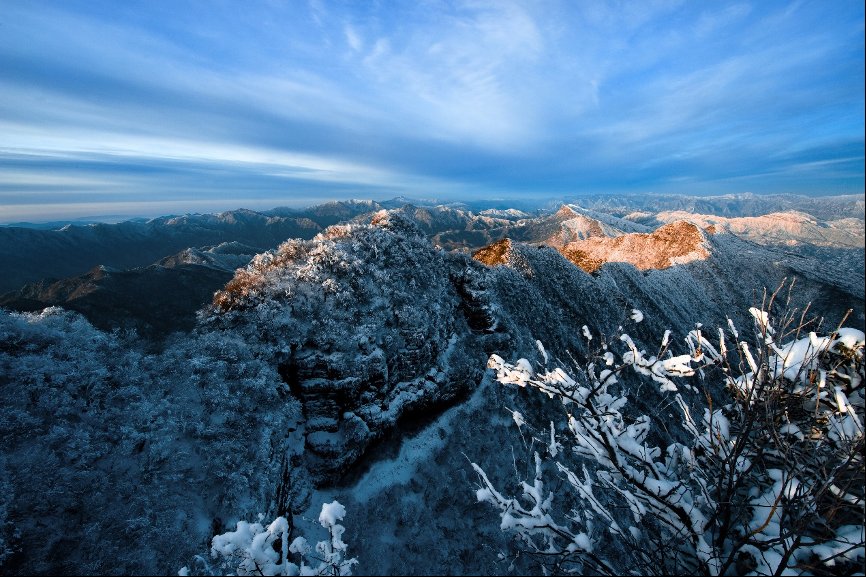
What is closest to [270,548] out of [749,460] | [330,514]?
[330,514]

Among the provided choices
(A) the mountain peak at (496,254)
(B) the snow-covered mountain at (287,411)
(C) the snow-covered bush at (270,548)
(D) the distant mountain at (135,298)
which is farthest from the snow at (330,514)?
(A) the mountain peak at (496,254)

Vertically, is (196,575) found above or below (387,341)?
below

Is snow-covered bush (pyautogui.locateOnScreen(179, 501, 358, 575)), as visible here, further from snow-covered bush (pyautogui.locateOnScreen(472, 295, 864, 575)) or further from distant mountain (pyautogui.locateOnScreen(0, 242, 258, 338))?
distant mountain (pyautogui.locateOnScreen(0, 242, 258, 338))

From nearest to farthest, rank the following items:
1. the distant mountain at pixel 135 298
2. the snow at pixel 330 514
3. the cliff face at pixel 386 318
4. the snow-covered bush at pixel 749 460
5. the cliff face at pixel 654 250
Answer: the snow-covered bush at pixel 749 460
the snow at pixel 330 514
the cliff face at pixel 386 318
the distant mountain at pixel 135 298
the cliff face at pixel 654 250

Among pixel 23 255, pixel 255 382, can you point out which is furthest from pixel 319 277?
pixel 23 255

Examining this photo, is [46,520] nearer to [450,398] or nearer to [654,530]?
[654,530]

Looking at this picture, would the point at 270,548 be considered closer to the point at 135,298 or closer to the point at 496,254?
the point at 496,254

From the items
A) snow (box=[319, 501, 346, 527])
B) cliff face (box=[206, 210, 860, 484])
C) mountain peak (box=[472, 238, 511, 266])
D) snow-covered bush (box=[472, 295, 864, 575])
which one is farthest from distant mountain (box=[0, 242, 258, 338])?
mountain peak (box=[472, 238, 511, 266])

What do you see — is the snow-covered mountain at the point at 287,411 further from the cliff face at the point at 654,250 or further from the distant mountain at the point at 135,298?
the cliff face at the point at 654,250
